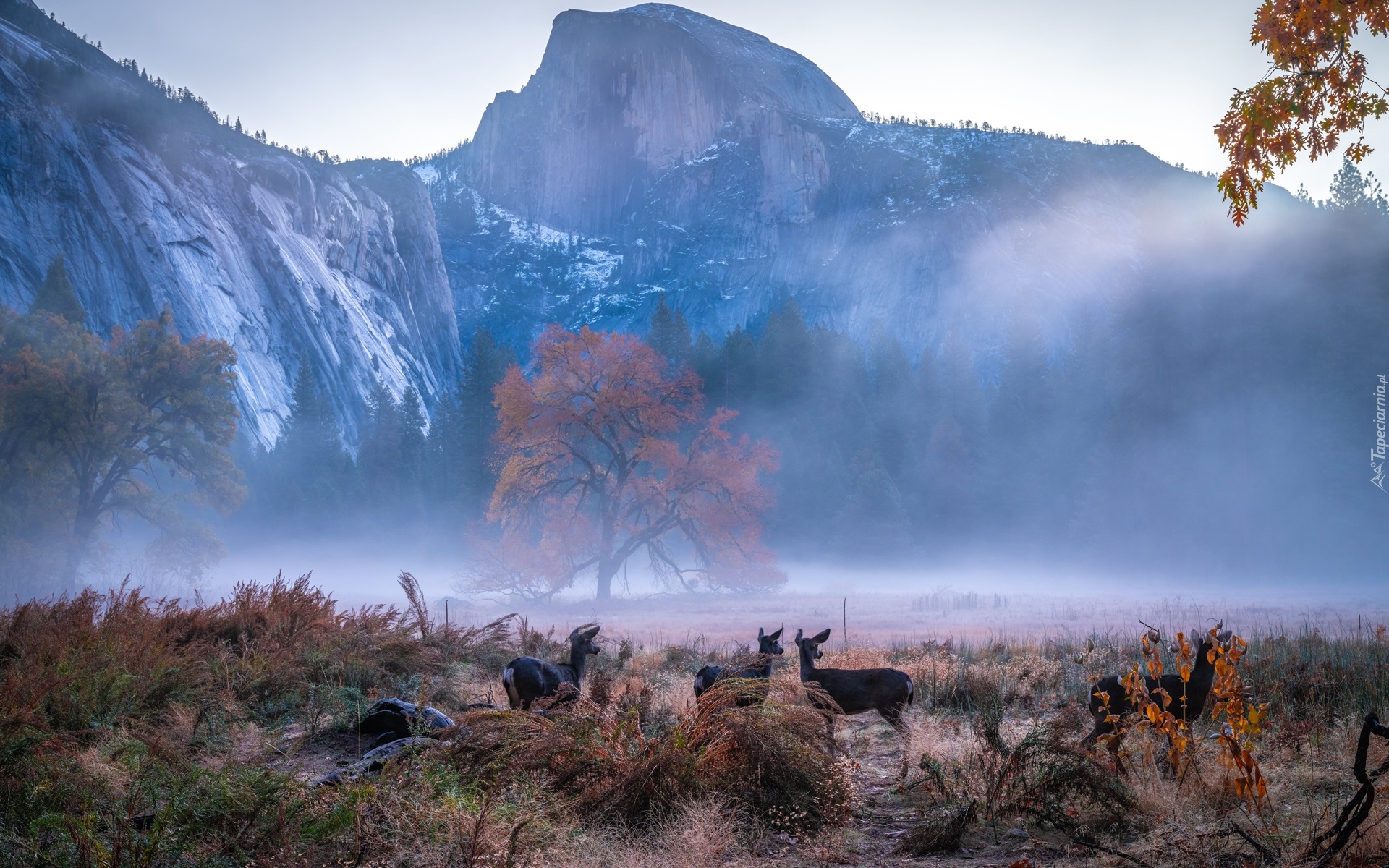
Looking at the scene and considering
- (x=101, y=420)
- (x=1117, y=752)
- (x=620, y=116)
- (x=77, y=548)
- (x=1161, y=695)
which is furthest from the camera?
(x=620, y=116)

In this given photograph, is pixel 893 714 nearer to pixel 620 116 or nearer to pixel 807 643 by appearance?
pixel 807 643

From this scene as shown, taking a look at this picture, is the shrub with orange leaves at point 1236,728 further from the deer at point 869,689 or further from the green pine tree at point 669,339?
the green pine tree at point 669,339

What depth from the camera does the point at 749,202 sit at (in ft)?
410

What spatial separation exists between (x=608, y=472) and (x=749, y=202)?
96.2 m

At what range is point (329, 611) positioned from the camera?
1399cm

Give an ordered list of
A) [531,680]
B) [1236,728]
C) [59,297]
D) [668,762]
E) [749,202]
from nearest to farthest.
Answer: [1236,728] → [668,762] → [531,680] → [59,297] → [749,202]

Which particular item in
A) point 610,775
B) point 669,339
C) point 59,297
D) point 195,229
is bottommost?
point 610,775

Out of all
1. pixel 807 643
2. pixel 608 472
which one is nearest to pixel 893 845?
pixel 807 643

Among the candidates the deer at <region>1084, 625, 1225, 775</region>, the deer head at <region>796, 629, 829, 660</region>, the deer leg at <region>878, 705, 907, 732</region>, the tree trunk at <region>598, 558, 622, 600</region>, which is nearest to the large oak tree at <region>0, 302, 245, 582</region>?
the tree trunk at <region>598, 558, 622, 600</region>

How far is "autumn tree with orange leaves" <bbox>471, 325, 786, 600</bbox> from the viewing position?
35.0m

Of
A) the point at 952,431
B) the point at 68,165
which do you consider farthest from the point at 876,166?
the point at 68,165

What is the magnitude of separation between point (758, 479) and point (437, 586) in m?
18.9

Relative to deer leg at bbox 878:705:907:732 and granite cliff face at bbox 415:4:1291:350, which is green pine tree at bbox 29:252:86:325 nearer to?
deer leg at bbox 878:705:907:732

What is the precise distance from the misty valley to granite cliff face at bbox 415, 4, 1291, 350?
76 cm
